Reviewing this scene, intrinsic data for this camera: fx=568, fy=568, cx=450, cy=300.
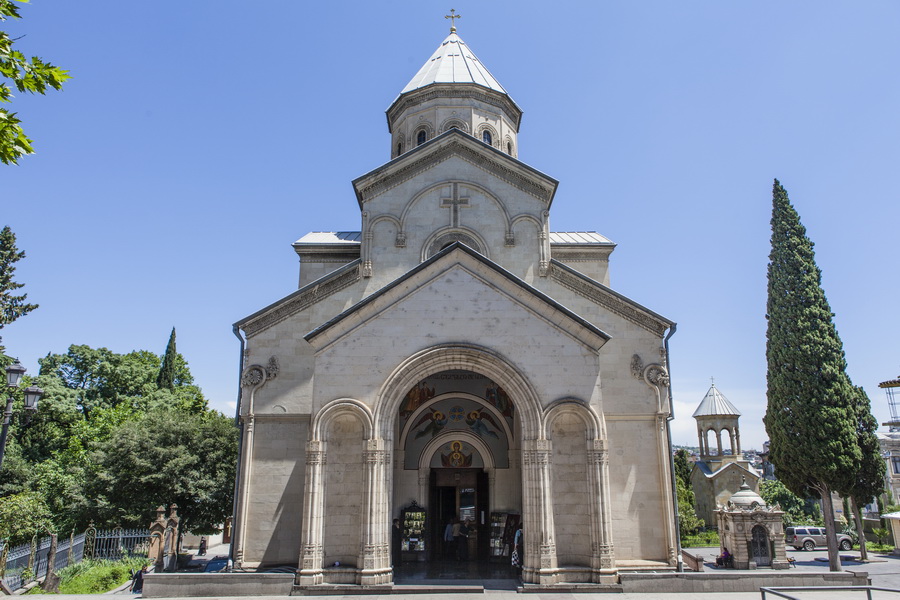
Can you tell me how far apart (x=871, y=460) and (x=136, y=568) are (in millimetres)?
28310

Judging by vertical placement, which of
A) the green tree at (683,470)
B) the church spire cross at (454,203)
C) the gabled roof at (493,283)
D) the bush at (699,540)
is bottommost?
the bush at (699,540)

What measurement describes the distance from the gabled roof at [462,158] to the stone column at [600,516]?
8.47 meters

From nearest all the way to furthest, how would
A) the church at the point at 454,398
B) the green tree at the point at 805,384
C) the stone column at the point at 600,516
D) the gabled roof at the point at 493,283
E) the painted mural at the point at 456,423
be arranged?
1. the stone column at the point at 600,516
2. the church at the point at 454,398
3. the gabled roof at the point at 493,283
4. the painted mural at the point at 456,423
5. the green tree at the point at 805,384

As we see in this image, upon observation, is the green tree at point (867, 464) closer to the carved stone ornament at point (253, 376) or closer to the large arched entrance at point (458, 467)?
the large arched entrance at point (458, 467)

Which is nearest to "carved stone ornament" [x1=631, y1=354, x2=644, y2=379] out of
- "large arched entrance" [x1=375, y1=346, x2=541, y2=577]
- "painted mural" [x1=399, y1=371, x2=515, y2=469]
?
"large arched entrance" [x1=375, y1=346, x2=541, y2=577]

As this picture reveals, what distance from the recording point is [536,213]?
18.0 meters

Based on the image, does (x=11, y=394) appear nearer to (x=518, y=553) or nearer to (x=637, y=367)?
(x=518, y=553)

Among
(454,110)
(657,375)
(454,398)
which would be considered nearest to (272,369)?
(454,398)

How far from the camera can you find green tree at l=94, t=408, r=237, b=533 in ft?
70.4

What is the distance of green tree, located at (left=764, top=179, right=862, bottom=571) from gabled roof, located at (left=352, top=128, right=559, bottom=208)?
13831 millimetres

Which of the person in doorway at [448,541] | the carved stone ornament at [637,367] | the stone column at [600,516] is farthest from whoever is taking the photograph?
the person in doorway at [448,541]

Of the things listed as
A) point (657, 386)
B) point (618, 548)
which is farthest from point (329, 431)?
point (657, 386)

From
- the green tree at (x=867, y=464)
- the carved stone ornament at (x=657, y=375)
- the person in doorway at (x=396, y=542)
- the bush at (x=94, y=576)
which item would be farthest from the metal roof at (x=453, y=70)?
the green tree at (x=867, y=464)

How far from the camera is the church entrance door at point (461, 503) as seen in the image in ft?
58.6
